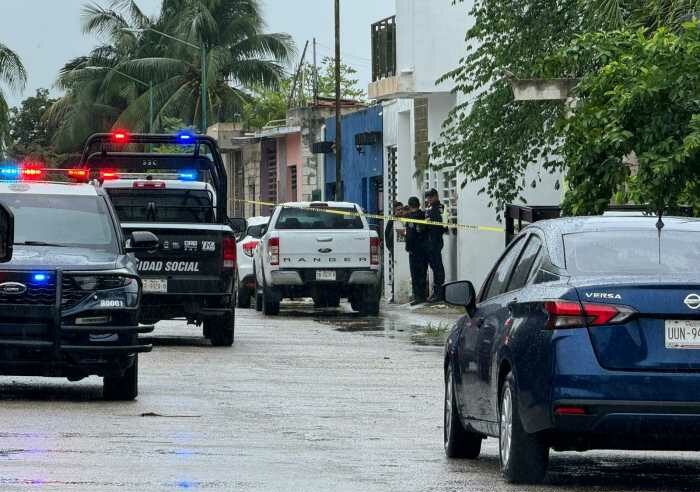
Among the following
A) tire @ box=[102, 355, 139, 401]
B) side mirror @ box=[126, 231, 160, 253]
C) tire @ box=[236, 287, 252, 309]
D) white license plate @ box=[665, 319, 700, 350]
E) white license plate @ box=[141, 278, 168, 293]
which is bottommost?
tire @ box=[236, 287, 252, 309]

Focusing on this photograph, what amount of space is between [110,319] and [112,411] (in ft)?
2.77

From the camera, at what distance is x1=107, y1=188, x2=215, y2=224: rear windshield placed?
79.9 ft

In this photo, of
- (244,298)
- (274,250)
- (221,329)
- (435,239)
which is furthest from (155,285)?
(435,239)

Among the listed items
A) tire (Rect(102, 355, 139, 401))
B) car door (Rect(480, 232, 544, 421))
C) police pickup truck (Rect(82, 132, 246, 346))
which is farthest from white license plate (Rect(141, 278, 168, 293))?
car door (Rect(480, 232, 544, 421))

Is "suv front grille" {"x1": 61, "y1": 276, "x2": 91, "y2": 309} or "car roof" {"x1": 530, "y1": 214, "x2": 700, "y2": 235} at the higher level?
"car roof" {"x1": 530, "y1": 214, "x2": 700, "y2": 235}

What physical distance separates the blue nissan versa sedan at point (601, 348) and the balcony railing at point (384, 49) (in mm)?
31672

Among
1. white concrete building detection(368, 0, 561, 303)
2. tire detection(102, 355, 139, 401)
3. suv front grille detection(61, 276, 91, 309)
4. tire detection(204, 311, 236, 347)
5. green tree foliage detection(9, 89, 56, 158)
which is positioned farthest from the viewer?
green tree foliage detection(9, 89, 56, 158)

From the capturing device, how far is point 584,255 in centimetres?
1002

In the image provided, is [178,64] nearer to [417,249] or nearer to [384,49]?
[384,49]

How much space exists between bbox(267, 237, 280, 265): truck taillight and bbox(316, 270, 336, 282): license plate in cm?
68

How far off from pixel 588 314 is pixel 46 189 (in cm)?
801

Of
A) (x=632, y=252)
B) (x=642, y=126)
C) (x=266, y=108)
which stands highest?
(x=266, y=108)

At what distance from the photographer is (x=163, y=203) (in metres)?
24.4

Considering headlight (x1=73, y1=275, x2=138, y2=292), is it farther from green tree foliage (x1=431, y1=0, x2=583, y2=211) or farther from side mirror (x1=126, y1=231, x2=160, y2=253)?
green tree foliage (x1=431, y1=0, x2=583, y2=211)
